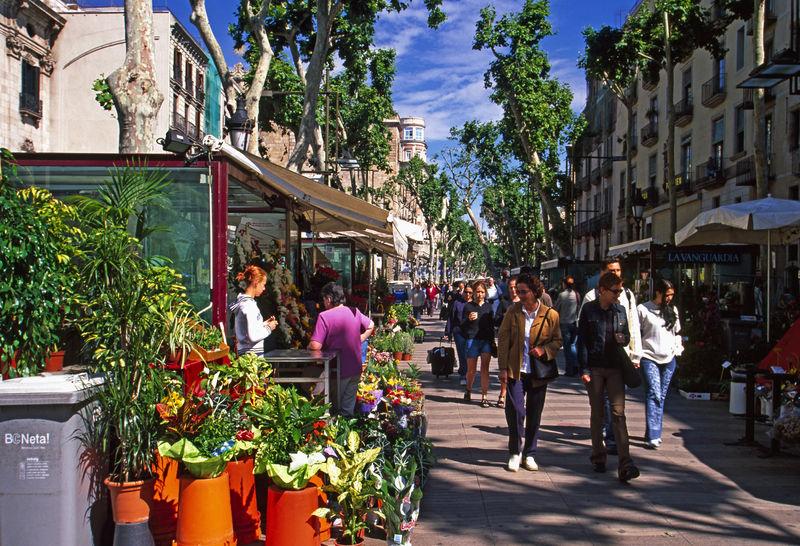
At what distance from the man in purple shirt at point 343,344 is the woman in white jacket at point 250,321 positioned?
0.42m

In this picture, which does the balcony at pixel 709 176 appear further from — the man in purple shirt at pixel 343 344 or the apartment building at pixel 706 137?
the man in purple shirt at pixel 343 344

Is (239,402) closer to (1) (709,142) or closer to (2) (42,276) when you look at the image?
(2) (42,276)

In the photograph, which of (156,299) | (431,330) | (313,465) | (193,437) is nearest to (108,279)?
(156,299)

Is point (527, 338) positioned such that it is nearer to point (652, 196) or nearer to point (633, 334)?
point (633, 334)

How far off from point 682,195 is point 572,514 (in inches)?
1143

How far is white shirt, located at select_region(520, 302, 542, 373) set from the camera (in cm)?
674

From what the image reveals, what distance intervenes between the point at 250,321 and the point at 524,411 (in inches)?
101

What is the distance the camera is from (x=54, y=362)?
4.61m

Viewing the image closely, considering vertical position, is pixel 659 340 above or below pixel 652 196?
below

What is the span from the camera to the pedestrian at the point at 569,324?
13.1m

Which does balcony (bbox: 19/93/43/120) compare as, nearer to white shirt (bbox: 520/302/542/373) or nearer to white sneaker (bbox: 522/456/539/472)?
white shirt (bbox: 520/302/542/373)

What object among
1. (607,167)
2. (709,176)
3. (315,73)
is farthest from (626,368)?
(607,167)

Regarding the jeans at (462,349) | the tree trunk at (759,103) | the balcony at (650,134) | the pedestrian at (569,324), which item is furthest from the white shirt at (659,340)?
the balcony at (650,134)

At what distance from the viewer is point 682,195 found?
31.9m
